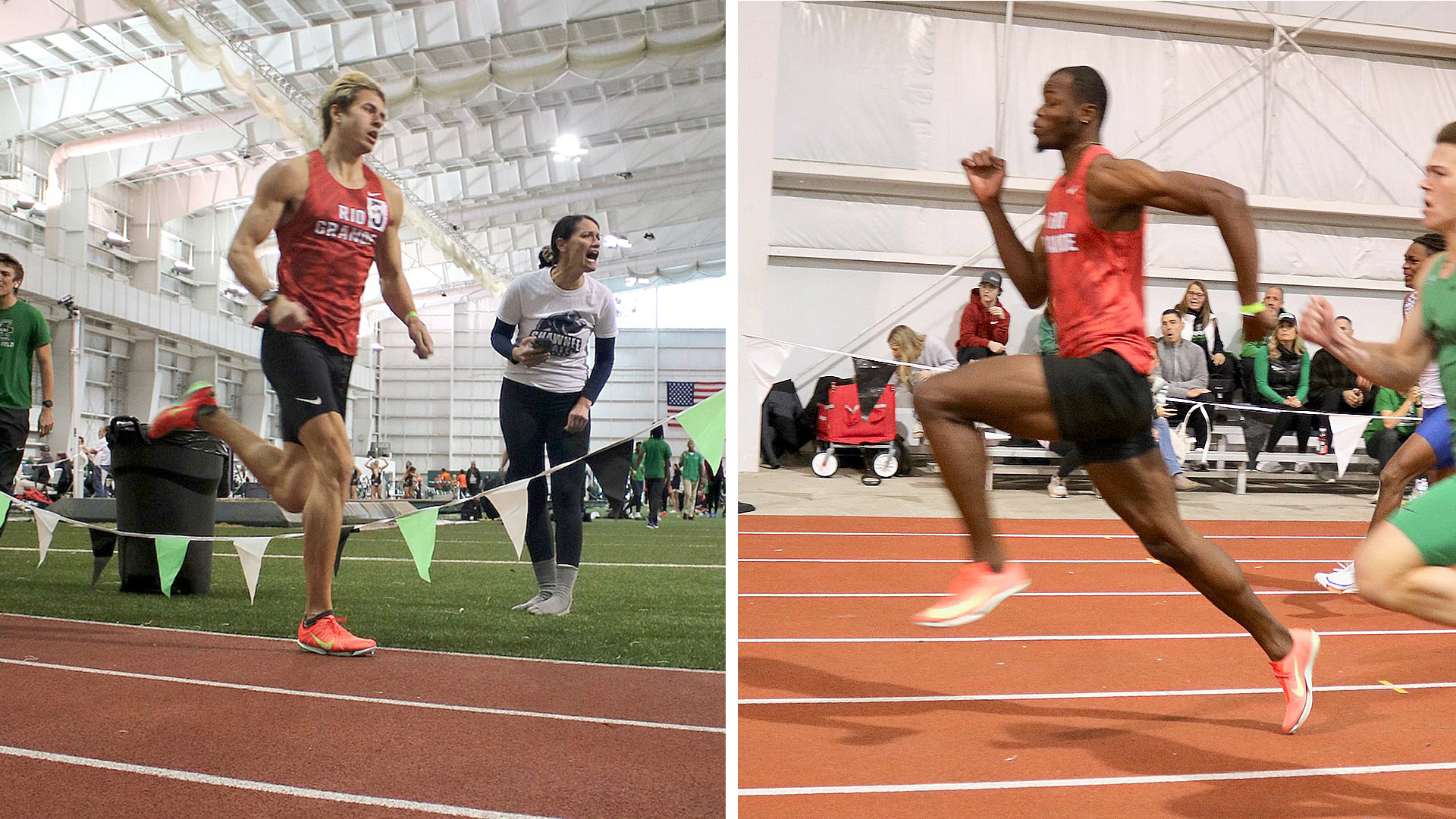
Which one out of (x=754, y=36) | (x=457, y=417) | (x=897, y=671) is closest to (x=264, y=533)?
(x=457, y=417)

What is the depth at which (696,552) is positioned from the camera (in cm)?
713

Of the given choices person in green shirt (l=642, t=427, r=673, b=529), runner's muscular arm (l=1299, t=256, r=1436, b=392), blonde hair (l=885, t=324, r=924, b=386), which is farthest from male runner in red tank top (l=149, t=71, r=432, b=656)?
person in green shirt (l=642, t=427, r=673, b=529)

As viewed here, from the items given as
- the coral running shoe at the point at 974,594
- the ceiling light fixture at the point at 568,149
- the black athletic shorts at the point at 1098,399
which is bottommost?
the coral running shoe at the point at 974,594

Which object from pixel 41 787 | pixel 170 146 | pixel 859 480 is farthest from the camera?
pixel 859 480

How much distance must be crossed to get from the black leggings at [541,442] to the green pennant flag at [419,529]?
26 centimetres

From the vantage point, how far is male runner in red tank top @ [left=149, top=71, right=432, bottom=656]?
8.40ft

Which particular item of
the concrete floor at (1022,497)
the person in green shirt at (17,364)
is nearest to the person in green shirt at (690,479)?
the concrete floor at (1022,497)

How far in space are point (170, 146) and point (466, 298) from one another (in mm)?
1022

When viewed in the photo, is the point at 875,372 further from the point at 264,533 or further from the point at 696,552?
the point at 264,533

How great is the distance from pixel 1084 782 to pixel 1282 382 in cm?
648

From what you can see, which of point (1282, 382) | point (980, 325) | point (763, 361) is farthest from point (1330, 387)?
point (763, 361)

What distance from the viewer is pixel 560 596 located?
3729 mm

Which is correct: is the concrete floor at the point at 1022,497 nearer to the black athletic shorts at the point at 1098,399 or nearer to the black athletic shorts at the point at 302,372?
the black athletic shorts at the point at 302,372

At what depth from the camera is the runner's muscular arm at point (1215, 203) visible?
1603mm
